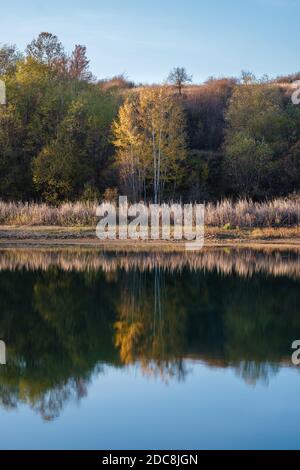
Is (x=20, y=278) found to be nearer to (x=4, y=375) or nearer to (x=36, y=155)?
(x=4, y=375)

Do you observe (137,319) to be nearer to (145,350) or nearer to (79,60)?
(145,350)

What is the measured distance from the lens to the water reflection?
10.2 meters

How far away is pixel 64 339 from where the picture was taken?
1230 centimetres

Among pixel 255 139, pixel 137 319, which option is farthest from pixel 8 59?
pixel 137 319

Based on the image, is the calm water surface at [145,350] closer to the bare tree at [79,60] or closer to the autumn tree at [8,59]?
the autumn tree at [8,59]

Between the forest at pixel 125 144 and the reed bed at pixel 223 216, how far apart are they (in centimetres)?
712

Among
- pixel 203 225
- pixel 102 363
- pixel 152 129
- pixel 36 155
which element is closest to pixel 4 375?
pixel 102 363

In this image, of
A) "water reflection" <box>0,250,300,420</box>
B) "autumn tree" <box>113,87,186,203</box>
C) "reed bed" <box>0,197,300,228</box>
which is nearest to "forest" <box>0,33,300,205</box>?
"autumn tree" <box>113,87,186,203</box>

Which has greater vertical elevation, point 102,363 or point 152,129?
point 152,129

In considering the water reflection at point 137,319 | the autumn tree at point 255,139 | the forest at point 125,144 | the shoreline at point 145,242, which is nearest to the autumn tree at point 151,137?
the forest at point 125,144

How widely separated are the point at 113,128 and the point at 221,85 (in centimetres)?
1675

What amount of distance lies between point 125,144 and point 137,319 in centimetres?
2735

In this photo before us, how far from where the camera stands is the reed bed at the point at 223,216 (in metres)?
28.8

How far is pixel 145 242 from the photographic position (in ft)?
88.8
